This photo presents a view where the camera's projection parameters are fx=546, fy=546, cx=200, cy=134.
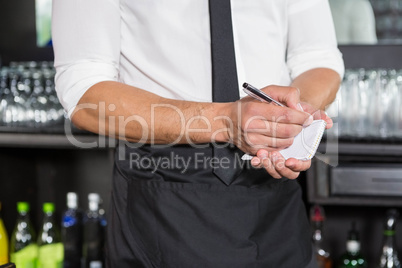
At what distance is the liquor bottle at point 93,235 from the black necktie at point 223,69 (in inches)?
45.7

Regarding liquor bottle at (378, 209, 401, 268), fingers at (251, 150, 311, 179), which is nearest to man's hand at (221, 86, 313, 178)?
fingers at (251, 150, 311, 179)

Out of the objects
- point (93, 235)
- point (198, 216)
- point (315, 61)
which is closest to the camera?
point (198, 216)

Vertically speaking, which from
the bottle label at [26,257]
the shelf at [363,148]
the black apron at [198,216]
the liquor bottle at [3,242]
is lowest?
the bottle label at [26,257]

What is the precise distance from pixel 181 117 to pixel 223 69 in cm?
17

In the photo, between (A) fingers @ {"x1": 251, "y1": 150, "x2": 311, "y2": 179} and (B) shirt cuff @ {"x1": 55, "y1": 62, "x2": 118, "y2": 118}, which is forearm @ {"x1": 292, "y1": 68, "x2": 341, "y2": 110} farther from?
(B) shirt cuff @ {"x1": 55, "y1": 62, "x2": 118, "y2": 118}

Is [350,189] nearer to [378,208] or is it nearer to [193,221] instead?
[378,208]

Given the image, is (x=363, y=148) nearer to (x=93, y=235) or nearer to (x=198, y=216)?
(x=198, y=216)

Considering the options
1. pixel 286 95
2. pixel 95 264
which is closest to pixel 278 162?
pixel 286 95

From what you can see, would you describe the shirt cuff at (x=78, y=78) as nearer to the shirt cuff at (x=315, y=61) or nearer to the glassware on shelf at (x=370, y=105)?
the shirt cuff at (x=315, y=61)

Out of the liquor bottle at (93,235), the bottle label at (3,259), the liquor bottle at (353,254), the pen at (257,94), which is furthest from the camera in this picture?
the liquor bottle at (93,235)

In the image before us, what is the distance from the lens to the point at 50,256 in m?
2.16

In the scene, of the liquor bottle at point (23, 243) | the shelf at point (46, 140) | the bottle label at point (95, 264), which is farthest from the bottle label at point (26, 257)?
the shelf at point (46, 140)

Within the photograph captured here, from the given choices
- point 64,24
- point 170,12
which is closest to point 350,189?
→ point 170,12

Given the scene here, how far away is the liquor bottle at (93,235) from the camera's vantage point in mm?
2204
